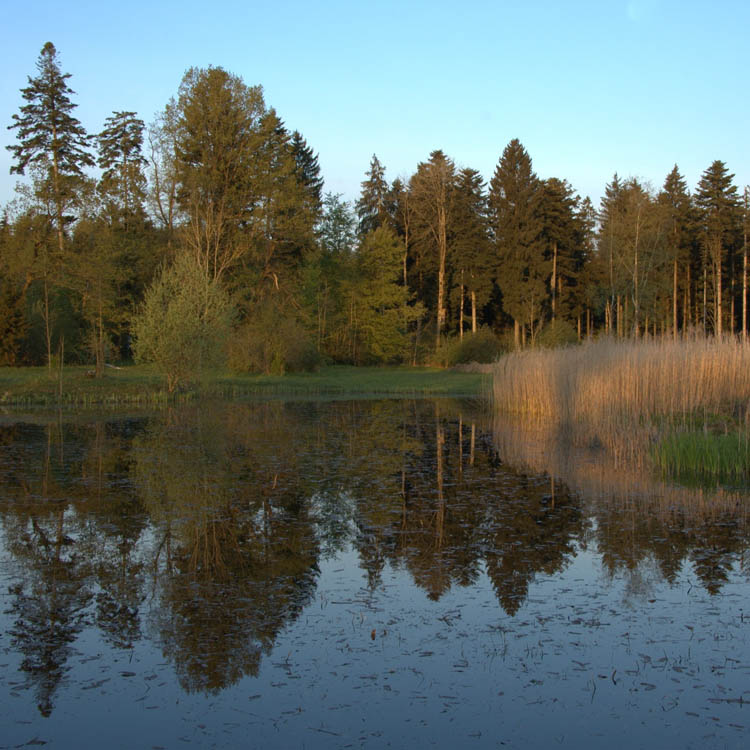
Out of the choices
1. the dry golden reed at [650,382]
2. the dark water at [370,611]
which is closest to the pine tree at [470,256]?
the dry golden reed at [650,382]

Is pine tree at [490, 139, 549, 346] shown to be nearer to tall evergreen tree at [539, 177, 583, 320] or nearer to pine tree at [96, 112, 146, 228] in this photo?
tall evergreen tree at [539, 177, 583, 320]

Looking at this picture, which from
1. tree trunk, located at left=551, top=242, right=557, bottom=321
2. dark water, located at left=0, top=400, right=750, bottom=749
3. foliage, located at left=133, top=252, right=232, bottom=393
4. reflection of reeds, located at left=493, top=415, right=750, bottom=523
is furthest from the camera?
tree trunk, located at left=551, top=242, right=557, bottom=321

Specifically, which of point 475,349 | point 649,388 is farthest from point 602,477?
point 475,349

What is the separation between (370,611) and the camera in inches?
240

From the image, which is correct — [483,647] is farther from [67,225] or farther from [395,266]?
[395,266]

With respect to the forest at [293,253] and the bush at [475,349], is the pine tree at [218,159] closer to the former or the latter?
the forest at [293,253]

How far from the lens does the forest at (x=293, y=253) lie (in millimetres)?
33812

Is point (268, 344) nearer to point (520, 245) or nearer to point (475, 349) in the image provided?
point (475, 349)

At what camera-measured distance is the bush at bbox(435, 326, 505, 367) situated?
1741 inches

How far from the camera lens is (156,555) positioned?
7.61 metres

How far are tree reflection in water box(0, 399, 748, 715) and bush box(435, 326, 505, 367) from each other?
28748 millimetres

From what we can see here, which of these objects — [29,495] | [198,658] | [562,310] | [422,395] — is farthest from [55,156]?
[198,658]

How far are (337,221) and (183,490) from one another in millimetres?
43215

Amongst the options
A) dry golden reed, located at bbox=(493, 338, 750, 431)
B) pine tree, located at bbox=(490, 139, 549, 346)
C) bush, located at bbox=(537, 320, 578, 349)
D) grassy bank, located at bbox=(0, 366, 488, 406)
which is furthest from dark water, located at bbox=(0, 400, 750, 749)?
pine tree, located at bbox=(490, 139, 549, 346)
